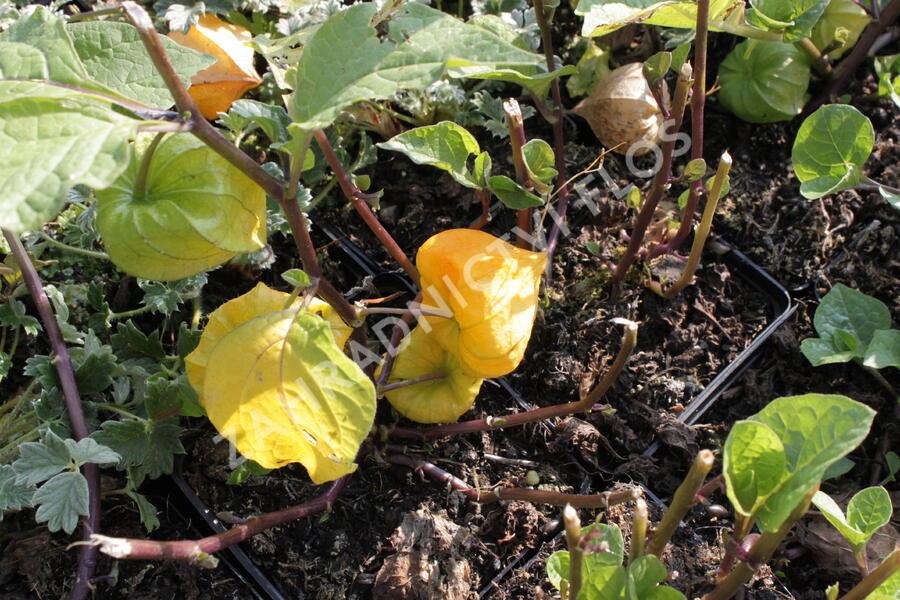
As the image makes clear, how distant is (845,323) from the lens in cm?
133

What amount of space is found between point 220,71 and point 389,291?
1.82 feet

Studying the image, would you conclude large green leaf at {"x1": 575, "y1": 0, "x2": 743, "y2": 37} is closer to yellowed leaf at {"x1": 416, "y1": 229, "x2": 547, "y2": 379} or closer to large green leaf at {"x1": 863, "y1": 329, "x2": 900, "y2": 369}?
yellowed leaf at {"x1": 416, "y1": 229, "x2": 547, "y2": 379}

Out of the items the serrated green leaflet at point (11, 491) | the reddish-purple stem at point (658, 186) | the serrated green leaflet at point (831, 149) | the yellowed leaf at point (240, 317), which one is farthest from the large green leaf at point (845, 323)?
the serrated green leaflet at point (11, 491)

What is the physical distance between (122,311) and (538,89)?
86 cm

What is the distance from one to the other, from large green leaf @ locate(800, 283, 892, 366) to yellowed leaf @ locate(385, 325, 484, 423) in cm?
61

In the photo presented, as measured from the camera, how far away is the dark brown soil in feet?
3.75

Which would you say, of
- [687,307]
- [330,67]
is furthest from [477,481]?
[330,67]

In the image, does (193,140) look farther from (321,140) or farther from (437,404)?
(437,404)

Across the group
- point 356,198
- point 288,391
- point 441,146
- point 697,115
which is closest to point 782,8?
point 697,115

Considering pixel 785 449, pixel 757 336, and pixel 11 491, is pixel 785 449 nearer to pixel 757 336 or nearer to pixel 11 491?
pixel 757 336

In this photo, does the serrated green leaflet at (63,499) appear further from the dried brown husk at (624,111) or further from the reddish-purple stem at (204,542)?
the dried brown husk at (624,111)

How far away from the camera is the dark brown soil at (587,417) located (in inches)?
44.9

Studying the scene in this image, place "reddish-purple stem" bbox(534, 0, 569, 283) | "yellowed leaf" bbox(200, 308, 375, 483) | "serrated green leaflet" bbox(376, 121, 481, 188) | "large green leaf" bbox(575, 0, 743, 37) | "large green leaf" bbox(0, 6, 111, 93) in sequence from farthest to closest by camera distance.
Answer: "reddish-purple stem" bbox(534, 0, 569, 283), "serrated green leaflet" bbox(376, 121, 481, 188), "large green leaf" bbox(575, 0, 743, 37), "yellowed leaf" bbox(200, 308, 375, 483), "large green leaf" bbox(0, 6, 111, 93)

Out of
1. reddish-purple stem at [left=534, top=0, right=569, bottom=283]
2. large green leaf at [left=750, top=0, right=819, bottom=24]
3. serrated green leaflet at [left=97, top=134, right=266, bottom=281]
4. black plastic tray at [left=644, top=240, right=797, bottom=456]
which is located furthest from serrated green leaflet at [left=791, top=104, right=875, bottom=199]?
serrated green leaflet at [left=97, top=134, right=266, bottom=281]
